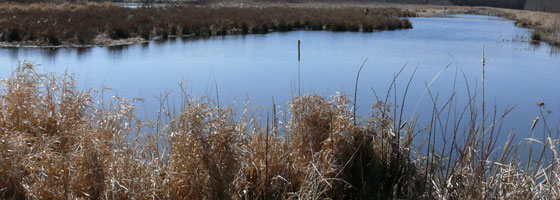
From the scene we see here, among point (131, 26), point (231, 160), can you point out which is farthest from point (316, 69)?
point (131, 26)

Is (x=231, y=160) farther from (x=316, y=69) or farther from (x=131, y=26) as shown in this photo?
(x=131, y=26)

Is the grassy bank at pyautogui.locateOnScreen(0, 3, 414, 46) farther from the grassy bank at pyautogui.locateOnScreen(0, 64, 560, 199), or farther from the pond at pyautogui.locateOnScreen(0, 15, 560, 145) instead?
the grassy bank at pyautogui.locateOnScreen(0, 64, 560, 199)

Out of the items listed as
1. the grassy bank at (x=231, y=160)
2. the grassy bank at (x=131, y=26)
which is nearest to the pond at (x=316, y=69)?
the grassy bank at (x=131, y=26)

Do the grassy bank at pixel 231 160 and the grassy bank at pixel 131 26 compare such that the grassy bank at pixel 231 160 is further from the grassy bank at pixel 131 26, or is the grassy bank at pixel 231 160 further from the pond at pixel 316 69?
the grassy bank at pixel 131 26

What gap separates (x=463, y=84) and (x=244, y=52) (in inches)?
179

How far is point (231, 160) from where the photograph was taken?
272 cm

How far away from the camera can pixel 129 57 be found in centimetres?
990

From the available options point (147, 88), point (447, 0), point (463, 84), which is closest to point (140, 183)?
point (147, 88)

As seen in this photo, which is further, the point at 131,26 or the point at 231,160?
the point at 131,26

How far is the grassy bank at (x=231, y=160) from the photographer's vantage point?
105 inches

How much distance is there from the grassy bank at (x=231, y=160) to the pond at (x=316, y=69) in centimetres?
130

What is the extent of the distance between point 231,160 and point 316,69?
602cm

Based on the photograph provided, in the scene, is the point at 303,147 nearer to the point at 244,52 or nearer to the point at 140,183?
the point at 140,183

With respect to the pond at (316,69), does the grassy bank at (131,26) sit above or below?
above
